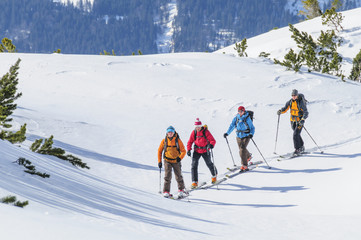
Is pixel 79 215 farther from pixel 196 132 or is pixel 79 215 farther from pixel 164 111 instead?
pixel 164 111

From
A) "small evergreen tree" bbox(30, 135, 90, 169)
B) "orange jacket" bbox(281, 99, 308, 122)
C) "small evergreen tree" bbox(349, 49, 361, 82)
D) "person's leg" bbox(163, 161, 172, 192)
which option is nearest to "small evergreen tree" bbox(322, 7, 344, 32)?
"small evergreen tree" bbox(349, 49, 361, 82)

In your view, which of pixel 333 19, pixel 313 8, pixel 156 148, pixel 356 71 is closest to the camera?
pixel 156 148

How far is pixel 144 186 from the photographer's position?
378 inches

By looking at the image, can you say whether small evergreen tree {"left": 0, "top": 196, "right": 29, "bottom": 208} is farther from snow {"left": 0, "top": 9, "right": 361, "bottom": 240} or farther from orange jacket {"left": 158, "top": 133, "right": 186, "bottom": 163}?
orange jacket {"left": 158, "top": 133, "right": 186, "bottom": 163}

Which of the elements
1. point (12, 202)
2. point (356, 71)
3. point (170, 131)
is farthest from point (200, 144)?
point (356, 71)

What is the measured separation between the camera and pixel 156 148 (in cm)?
1217

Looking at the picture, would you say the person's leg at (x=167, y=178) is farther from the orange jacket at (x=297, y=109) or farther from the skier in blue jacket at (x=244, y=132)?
the orange jacket at (x=297, y=109)

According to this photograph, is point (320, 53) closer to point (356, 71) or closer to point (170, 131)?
point (356, 71)

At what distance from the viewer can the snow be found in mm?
4965

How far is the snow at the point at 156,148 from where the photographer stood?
16.3 feet

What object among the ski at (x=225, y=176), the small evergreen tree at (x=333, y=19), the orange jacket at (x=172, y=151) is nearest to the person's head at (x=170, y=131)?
the orange jacket at (x=172, y=151)

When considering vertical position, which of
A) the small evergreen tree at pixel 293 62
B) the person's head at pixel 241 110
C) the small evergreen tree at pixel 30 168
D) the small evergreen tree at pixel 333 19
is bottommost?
the small evergreen tree at pixel 30 168

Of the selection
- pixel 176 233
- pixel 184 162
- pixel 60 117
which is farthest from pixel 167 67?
pixel 176 233

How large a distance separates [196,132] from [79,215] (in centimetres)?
542
